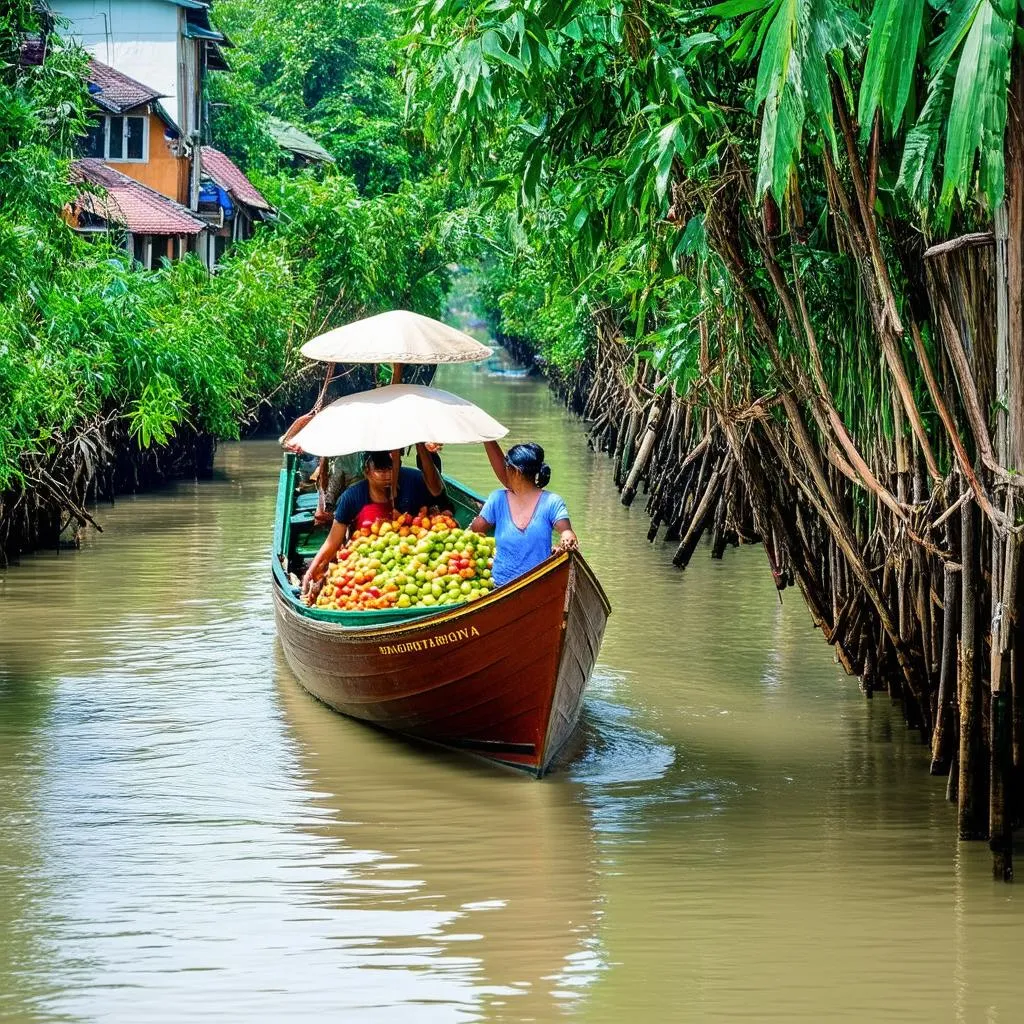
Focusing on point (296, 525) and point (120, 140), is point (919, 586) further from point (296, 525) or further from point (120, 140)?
point (120, 140)

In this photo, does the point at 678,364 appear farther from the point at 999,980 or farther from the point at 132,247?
the point at 132,247

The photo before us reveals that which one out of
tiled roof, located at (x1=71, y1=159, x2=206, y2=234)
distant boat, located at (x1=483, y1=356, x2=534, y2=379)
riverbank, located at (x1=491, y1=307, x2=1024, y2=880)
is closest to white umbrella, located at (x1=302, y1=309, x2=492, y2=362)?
riverbank, located at (x1=491, y1=307, x2=1024, y2=880)

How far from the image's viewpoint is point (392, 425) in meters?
9.98

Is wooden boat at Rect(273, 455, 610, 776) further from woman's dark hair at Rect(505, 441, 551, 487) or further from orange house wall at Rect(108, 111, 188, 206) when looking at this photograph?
orange house wall at Rect(108, 111, 188, 206)

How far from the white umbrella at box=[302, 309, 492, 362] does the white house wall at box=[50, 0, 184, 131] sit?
25051mm

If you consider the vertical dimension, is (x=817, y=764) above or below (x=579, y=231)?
below

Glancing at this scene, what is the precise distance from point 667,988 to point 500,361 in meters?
87.1

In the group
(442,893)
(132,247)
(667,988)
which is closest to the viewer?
(667,988)

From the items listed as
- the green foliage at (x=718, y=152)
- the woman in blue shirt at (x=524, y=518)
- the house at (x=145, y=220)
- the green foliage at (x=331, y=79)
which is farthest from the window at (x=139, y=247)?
the woman in blue shirt at (x=524, y=518)

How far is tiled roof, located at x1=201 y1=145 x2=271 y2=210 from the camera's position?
37.5 m

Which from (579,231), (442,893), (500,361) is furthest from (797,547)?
(500,361)

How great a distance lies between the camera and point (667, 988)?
6.16 m

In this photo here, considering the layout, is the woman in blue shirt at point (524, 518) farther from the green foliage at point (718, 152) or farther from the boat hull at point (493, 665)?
the green foliage at point (718, 152)

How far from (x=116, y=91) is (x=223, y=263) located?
153 inches
